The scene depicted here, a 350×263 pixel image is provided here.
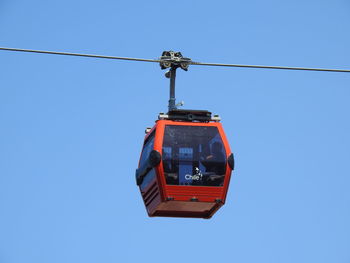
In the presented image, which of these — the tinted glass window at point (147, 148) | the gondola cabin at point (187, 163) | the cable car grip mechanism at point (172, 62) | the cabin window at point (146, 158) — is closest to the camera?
the gondola cabin at point (187, 163)

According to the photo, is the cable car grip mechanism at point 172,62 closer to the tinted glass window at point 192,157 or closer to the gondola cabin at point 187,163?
the gondola cabin at point 187,163

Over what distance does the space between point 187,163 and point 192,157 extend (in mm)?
264

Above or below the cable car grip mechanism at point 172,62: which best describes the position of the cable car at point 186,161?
below

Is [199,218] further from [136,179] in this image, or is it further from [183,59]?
[183,59]

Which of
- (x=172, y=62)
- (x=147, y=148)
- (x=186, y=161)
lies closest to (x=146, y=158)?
(x=147, y=148)

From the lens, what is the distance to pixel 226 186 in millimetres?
30766

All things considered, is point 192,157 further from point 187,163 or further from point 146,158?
point 146,158

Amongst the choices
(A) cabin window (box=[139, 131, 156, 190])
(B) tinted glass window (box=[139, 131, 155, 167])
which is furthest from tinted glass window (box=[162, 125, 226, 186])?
(B) tinted glass window (box=[139, 131, 155, 167])

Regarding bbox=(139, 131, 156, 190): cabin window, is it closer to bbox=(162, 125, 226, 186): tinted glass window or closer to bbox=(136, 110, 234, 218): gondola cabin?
bbox=(136, 110, 234, 218): gondola cabin

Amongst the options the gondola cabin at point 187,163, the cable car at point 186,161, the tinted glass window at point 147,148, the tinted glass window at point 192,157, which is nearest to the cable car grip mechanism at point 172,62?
the cable car at point 186,161

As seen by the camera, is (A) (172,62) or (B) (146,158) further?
(B) (146,158)

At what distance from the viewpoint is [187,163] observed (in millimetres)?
30484

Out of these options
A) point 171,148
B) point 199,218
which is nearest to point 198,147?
point 171,148

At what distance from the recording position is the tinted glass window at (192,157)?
99.7ft
